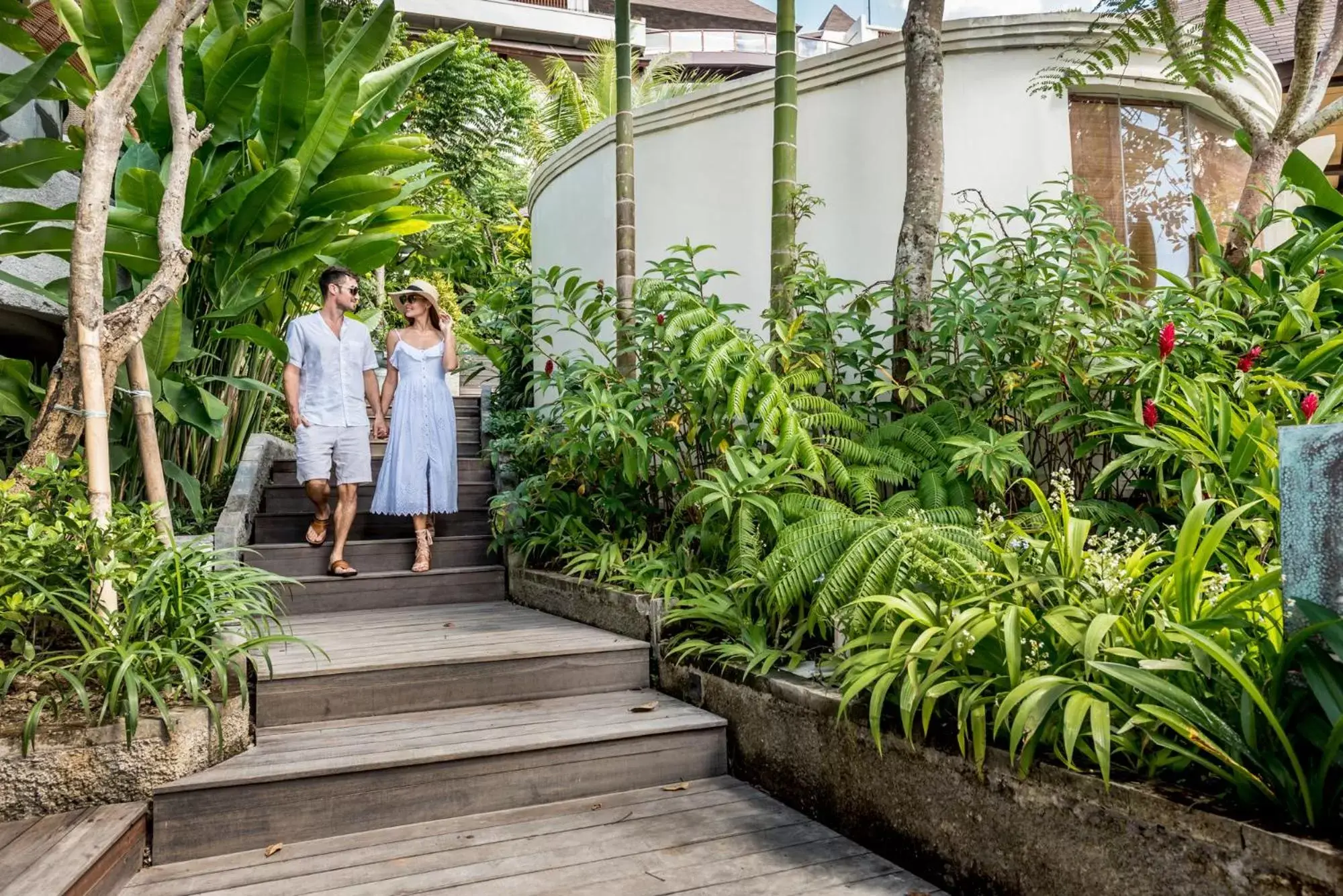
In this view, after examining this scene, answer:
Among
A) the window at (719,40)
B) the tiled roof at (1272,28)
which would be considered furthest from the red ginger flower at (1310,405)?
the window at (719,40)

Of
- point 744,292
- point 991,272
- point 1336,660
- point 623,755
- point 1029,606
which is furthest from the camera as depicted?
point 744,292

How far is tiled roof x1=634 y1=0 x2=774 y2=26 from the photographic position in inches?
1065

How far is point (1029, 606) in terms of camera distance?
8.80 ft

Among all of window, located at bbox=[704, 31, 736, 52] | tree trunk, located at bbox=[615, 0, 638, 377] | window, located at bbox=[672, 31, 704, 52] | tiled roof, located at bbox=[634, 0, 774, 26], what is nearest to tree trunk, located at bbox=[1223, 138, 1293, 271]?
tree trunk, located at bbox=[615, 0, 638, 377]

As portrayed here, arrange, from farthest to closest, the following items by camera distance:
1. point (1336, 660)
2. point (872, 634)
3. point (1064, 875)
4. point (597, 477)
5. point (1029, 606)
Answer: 1. point (597, 477)
2. point (872, 634)
3. point (1029, 606)
4. point (1064, 875)
5. point (1336, 660)

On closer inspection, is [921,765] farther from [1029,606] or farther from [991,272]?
[991,272]

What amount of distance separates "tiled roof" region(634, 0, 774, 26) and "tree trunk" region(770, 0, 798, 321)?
935 inches

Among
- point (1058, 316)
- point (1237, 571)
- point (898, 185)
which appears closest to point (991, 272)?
point (1058, 316)

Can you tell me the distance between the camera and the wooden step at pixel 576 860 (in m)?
2.61

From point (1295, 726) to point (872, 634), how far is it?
3.89ft

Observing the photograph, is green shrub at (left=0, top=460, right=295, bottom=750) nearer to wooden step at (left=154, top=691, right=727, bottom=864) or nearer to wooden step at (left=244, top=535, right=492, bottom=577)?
wooden step at (left=154, top=691, right=727, bottom=864)

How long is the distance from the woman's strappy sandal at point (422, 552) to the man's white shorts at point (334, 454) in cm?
43

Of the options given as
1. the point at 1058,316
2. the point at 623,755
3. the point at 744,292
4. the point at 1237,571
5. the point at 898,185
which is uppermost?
the point at 898,185

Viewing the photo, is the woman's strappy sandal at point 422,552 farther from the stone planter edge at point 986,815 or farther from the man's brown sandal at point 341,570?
the stone planter edge at point 986,815
